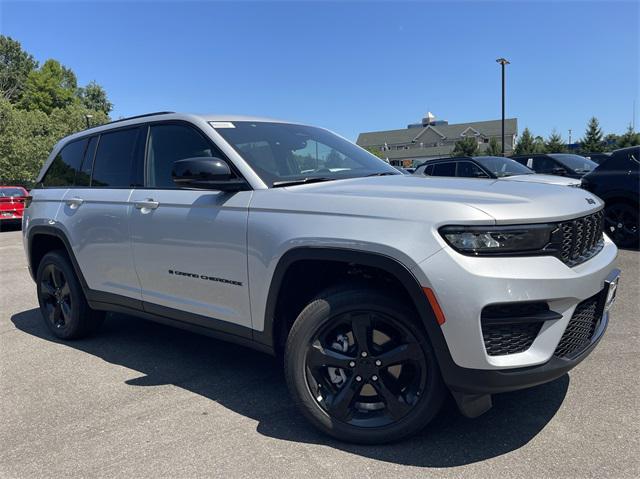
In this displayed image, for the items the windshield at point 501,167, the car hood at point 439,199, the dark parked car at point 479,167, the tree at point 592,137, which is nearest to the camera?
the car hood at point 439,199

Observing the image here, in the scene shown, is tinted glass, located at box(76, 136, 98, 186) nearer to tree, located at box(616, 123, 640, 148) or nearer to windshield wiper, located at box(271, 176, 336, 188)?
windshield wiper, located at box(271, 176, 336, 188)

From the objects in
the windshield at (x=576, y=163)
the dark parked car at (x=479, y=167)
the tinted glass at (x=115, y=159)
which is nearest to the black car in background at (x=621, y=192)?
the dark parked car at (x=479, y=167)

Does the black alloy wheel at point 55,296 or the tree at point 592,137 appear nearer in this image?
the black alloy wheel at point 55,296

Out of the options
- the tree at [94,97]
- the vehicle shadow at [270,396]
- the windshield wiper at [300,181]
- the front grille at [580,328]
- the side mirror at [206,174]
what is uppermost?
the tree at [94,97]

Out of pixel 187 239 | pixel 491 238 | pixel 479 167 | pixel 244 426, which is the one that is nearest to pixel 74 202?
pixel 187 239

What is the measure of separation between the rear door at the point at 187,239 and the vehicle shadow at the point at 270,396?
0.53 m

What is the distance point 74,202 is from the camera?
14.4ft

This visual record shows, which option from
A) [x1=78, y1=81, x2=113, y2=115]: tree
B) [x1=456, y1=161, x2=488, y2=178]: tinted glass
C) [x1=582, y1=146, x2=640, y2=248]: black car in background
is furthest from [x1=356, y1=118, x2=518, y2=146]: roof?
[x1=582, y1=146, x2=640, y2=248]: black car in background

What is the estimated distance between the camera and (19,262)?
9.93m

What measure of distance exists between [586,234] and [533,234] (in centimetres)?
57

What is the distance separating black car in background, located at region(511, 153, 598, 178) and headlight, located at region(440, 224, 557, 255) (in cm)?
1072

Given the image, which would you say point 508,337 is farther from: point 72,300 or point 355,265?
point 72,300

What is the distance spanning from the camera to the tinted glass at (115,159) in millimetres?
4055

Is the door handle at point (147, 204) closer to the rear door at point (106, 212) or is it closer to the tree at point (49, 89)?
the rear door at point (106, 212)
